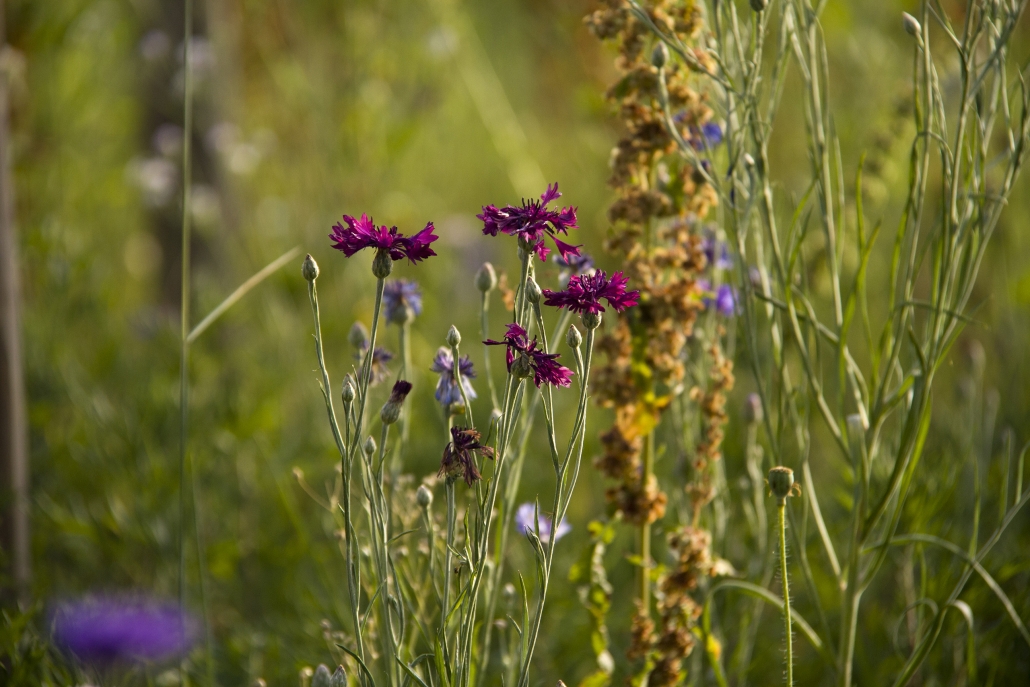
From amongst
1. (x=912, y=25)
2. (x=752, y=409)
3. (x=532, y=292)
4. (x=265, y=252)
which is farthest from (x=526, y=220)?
(x=265, y=252)

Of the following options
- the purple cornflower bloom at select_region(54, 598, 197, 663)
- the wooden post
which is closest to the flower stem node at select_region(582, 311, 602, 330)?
the purple cornflower bloom at select_region(54, 598, 197, 663)

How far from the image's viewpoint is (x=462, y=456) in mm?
722

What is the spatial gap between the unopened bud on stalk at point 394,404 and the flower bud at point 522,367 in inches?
5.3

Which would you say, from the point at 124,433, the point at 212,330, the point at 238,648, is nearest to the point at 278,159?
the point at 212,330

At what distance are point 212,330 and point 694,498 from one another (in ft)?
5.16

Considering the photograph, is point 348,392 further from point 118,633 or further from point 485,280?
point 118,633

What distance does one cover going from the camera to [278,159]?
3.62 metres

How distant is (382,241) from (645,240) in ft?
1.44

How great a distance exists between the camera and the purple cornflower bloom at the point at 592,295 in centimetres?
67

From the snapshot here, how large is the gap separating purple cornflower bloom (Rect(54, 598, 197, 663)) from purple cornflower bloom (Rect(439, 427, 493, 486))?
51 cm

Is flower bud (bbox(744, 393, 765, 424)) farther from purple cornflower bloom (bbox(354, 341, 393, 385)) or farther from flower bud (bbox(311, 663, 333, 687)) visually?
flower bud (bbox(311, 663, 333, 687))

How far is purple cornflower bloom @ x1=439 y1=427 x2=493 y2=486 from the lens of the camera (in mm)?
715

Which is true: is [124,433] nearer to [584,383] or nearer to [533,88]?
[584,383]

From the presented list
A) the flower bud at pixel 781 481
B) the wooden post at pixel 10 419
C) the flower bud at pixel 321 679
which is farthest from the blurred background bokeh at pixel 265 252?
the flower bud at pixel 321 679
